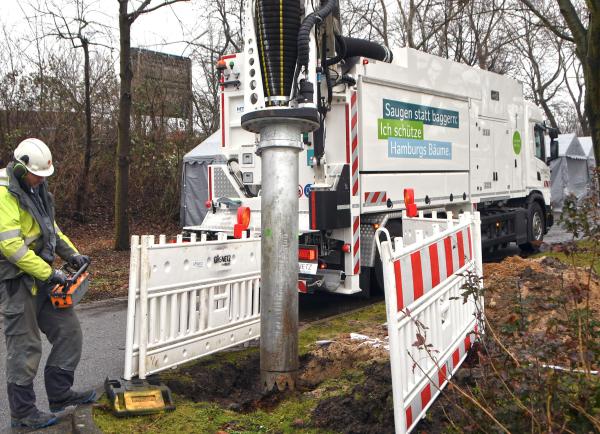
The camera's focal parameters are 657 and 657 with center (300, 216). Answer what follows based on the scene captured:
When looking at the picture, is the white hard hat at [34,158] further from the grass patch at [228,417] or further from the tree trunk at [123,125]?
the tree trunk at [123,125]

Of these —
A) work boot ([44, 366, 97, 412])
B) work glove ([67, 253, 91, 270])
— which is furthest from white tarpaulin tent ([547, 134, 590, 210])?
work boot ([44, 366, 97, 412])

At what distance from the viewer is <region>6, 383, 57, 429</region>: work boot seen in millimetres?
4496

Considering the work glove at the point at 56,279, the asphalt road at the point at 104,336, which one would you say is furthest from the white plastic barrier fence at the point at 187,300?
the asphalt road at the point at 104,336

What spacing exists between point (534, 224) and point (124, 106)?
8.78m

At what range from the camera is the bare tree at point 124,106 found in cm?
1317

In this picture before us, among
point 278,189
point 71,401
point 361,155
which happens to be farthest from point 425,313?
point 361,155

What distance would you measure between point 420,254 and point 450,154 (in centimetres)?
651

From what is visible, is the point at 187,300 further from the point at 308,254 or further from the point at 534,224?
the point at 534,224

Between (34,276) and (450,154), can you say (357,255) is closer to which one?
(450,154)

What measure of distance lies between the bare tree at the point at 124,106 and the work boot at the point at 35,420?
31.1 ft

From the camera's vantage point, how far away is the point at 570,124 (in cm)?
5862

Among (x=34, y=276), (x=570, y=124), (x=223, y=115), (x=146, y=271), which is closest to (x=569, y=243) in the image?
(x=146, y=271)

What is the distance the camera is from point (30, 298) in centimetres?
457

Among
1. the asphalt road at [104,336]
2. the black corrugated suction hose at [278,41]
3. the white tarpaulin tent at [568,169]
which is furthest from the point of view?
the white tarpaulin tent at [568,169]
